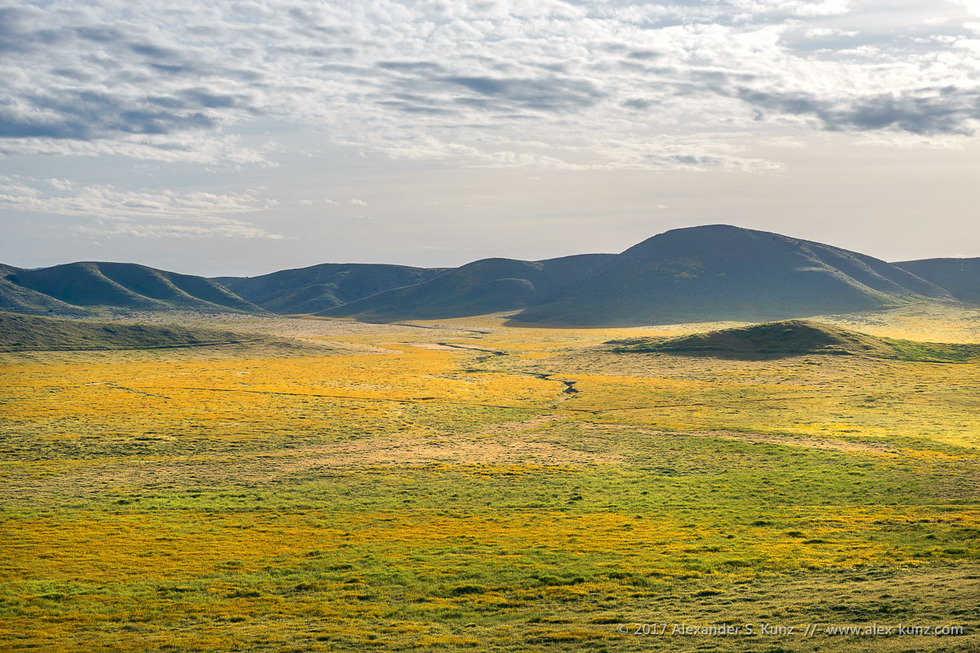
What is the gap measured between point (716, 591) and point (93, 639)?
20735 millimetres

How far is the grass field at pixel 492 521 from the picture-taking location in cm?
2380

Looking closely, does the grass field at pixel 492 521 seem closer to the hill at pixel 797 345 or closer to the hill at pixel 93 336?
the hill at pixel 797 345

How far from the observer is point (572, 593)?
27531 millimetres

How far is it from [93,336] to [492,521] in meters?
165

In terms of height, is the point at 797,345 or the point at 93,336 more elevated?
the point at 797,345

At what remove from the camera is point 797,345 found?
143250 mm

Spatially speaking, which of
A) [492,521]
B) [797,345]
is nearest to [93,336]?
[797,345]

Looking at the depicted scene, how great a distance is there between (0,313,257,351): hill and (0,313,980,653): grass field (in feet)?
243

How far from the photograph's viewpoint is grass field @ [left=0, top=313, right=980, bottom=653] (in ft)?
78.1

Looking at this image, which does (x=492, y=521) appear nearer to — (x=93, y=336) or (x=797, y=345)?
(x=797, y=345)

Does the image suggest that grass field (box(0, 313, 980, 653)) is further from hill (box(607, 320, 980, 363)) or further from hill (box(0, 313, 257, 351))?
hill (box(0, 313, 257, 351))

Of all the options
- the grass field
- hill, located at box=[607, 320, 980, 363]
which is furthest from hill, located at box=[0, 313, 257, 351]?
hill, located at box=[607, 320, 980, 363]

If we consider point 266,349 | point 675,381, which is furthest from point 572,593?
point 266,349

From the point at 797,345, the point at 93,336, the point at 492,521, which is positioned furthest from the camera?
the point at 93,336
